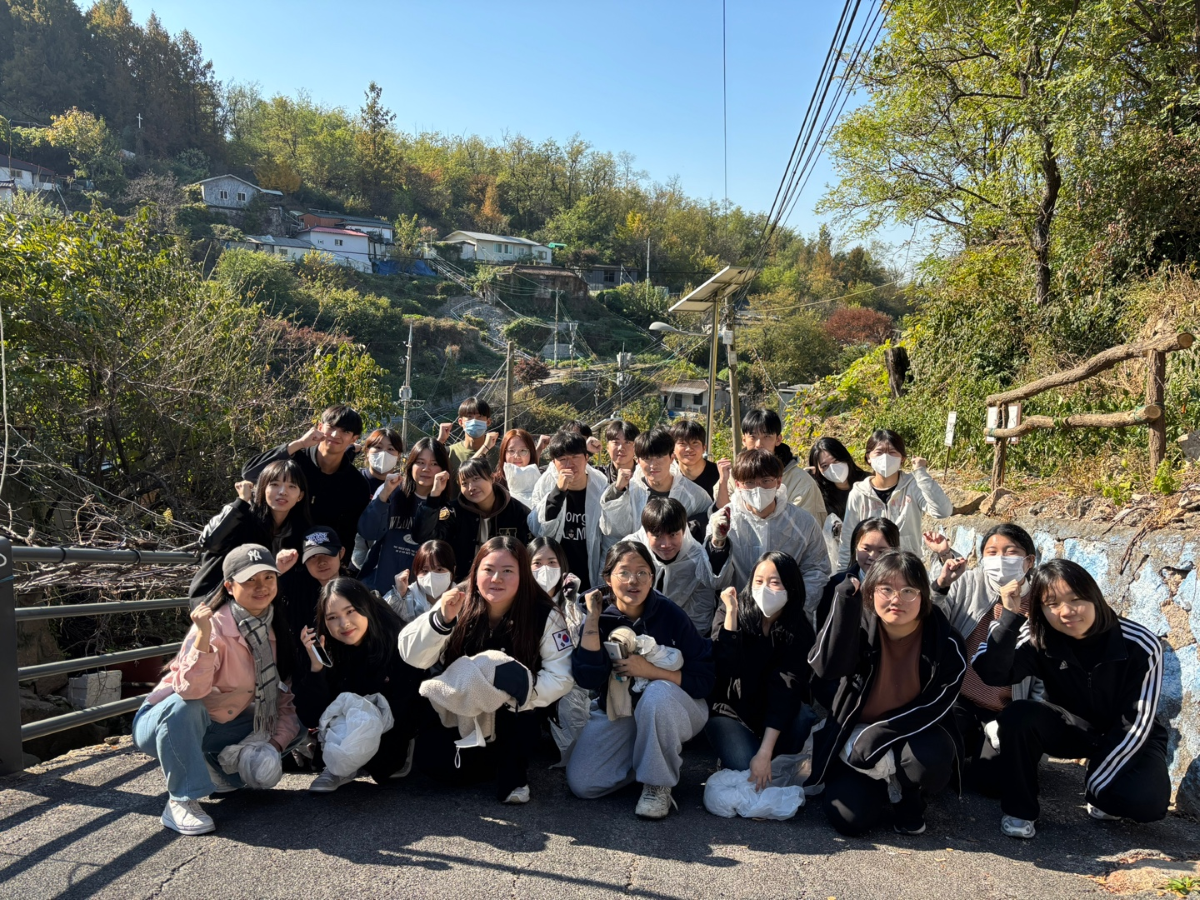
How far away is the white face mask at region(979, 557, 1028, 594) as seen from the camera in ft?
13.4

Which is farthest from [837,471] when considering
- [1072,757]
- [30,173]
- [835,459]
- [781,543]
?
[30,173]

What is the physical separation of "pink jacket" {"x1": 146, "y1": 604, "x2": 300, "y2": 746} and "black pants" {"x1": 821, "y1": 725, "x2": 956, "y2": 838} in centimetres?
251

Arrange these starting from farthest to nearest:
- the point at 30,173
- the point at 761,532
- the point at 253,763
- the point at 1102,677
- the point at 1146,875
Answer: the point at 30,173 → the point at 761,532 → the point at 1102,677 → the point at 253,763 → the point at 1146,875

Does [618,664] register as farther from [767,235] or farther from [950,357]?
[767,235]

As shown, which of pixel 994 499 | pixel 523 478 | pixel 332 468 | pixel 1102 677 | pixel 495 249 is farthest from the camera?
pixel 495 249

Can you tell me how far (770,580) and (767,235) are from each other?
11.4m

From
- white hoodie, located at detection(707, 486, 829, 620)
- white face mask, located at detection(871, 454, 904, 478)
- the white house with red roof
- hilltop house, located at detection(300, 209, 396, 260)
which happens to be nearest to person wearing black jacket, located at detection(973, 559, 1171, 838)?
white hoodie, located at detection(707, 486, 829, 620)

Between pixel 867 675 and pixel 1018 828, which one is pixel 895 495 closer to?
pixel 867 675

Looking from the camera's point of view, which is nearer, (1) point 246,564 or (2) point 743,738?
(1) point 246,564

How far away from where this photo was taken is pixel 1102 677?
380cm

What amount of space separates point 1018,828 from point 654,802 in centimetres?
156

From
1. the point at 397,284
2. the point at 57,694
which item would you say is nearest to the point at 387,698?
the point at 57,694

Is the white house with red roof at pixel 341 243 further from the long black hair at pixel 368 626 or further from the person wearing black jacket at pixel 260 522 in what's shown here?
the long black hair at pixel 368 626

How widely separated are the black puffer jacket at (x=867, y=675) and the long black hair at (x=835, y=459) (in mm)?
1770
